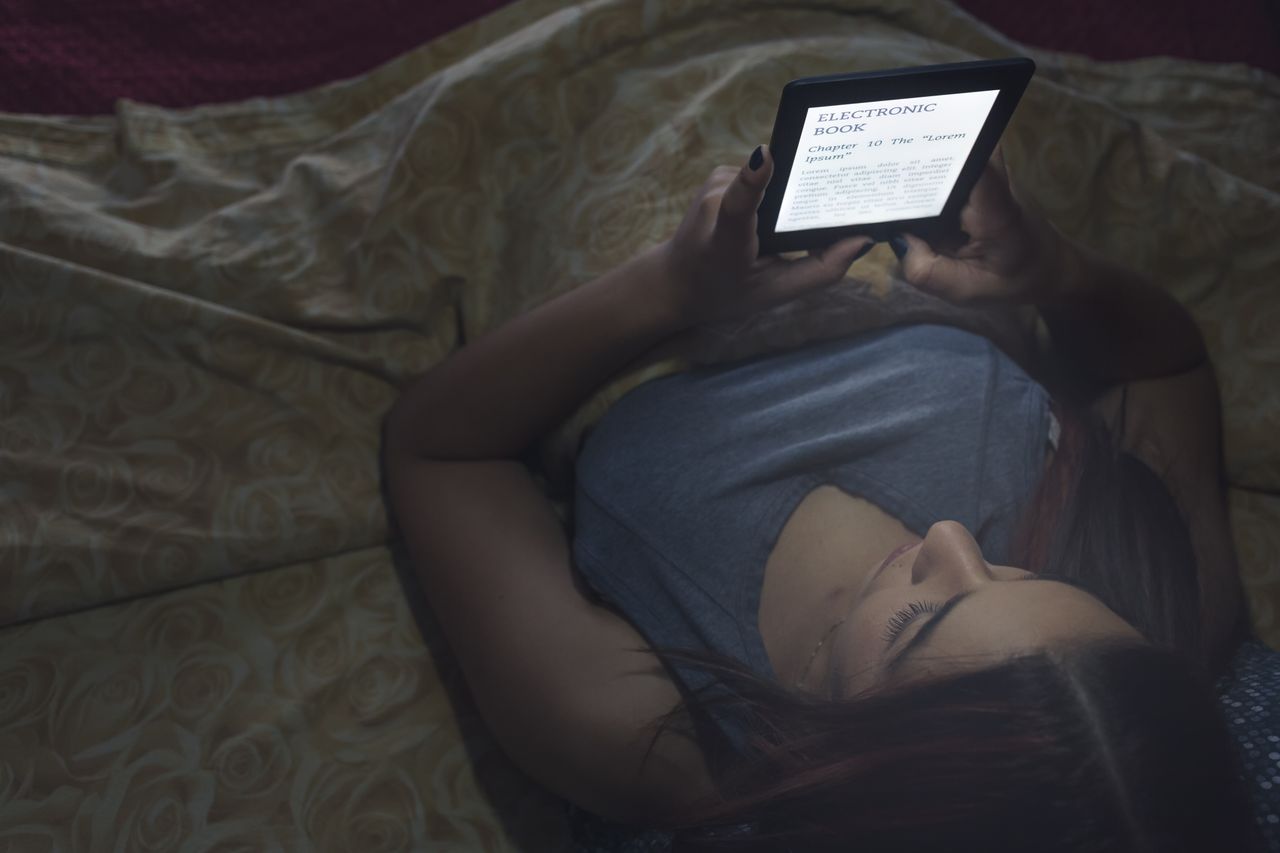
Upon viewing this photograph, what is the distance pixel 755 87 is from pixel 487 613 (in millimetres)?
568

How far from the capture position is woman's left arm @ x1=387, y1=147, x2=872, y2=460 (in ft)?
2.37

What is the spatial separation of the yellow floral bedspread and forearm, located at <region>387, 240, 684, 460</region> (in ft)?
0.14

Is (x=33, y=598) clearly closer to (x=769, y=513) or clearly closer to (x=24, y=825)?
(x=24, y=825)

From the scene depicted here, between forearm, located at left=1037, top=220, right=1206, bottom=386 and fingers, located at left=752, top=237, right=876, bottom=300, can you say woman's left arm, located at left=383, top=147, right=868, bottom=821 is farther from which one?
forearm, located at left=1037, top=220, right=1206, bottom=386

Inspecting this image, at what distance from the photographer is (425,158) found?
0.92 m

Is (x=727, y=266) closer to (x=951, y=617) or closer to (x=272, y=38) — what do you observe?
(x=951, y=617)

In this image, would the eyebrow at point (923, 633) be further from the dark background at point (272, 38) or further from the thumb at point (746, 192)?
the dark background at point (272, 38)

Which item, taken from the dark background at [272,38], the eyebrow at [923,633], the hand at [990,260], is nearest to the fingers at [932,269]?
the hand at [990,260]

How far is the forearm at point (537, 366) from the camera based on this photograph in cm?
76

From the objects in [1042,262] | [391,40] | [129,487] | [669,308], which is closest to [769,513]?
[669,308]

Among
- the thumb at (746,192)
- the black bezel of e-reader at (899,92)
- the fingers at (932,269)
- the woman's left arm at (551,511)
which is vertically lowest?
the woman's left arm at (551,511)

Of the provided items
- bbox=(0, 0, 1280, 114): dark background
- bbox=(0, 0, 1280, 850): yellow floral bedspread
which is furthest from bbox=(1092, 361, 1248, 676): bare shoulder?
bbox=(0, 0, 1280, 114): dark background

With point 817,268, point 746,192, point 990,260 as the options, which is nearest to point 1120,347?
point 990,260

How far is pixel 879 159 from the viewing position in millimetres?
648
